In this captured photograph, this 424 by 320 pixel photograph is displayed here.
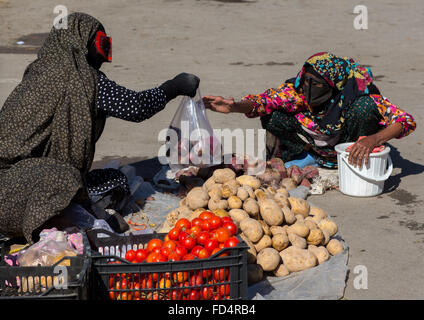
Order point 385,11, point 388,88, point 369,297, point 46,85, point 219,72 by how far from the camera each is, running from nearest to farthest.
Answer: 1. point 369,297
2. point 46,85
3. point 388,88
4. point 219,72
5. point 385,11

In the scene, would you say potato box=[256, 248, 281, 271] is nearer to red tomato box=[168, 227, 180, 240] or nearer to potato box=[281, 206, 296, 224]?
potato box=[281, 206, 296, 224]

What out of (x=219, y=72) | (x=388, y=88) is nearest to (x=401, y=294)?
(x=388, y=88)

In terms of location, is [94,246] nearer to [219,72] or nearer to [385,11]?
[219,72]

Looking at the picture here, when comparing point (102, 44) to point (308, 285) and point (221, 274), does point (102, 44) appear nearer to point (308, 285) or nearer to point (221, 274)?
point (221, 274)

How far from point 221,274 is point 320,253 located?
92cm

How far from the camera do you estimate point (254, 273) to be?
12.2ft

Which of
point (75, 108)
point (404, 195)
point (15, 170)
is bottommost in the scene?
point (404, 195)

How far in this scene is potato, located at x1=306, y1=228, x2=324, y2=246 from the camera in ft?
13.2

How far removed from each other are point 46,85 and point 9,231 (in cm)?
95

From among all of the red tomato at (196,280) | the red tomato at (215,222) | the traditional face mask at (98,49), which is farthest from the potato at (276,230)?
the traditional face mask at (98,49)

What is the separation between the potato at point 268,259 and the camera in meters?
3.78

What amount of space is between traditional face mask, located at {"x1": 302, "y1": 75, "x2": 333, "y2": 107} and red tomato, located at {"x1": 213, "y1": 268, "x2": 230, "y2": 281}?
2324 millimetres

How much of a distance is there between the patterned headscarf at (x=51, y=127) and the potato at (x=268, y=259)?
1183 mm

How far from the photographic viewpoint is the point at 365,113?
511cm
